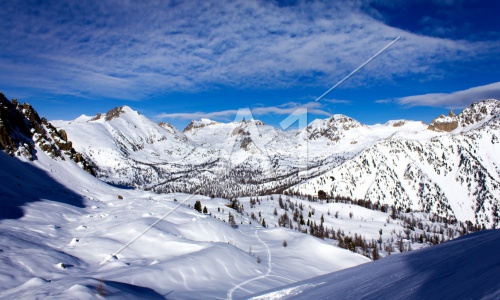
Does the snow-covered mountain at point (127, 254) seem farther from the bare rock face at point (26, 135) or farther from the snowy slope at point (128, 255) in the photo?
the bare rock face at point (26, 135)

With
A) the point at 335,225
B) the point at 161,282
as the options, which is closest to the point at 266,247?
the point at 161,282

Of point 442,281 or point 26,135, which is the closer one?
point 442,281

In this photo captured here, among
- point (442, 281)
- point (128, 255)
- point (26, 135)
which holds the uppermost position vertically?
point (26, 135)

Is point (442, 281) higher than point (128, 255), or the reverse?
point (442, 281)

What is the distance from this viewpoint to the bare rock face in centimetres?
4707

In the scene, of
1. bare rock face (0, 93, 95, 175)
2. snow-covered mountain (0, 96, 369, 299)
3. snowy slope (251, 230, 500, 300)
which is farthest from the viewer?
bare rock face (0, 93, 95, 175)

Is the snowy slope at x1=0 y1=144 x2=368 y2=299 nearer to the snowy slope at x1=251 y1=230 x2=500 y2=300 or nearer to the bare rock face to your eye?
the snowy slope at x1=251 y1=230 x2=500 y2=300

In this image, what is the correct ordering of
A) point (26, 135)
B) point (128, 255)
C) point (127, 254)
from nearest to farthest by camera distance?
point (128, 255), point (127, 254), point (26, 135)

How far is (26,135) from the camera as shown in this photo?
56812mm

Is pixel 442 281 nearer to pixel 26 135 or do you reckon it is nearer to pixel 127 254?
pixel 127 254

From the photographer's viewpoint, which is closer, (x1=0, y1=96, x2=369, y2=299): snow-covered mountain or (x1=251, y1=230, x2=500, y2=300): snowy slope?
(x1=251, y1=230, x2=500, y2=300): snowy slope

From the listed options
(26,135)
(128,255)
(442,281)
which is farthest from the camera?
(26,135)

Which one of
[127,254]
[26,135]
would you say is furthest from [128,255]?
[26,135]

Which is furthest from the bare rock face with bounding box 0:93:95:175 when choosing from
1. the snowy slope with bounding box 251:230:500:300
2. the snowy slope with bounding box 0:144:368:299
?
the snowy slope with bounding box 251:230:500:300
